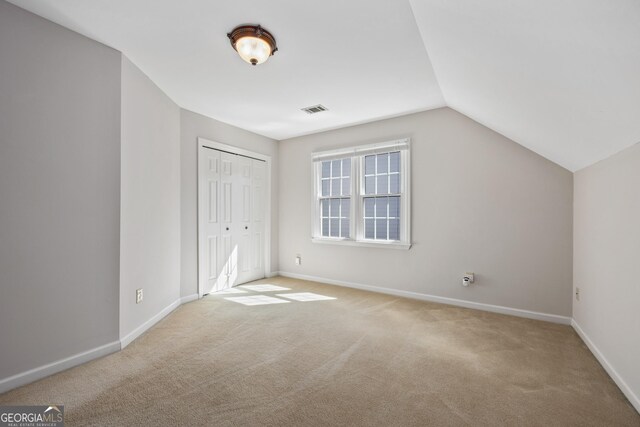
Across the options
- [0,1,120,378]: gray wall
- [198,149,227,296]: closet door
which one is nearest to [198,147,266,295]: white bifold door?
[198,149,227,296]: closet door

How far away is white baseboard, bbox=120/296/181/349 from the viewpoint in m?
2.51

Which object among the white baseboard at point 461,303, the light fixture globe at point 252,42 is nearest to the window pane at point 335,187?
the white baseboard at point 461,303

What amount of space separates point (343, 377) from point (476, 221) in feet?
8.31

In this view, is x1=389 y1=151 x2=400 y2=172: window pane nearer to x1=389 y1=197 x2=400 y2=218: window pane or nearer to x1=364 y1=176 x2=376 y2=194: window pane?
x1=364 y1=176 x2=376 y2=194: window pane

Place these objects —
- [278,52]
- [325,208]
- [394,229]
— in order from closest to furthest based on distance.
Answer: [278,52] < [394,229] < [325,208]

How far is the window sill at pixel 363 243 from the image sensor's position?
3.95 m

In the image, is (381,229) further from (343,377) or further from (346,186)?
(343,377)

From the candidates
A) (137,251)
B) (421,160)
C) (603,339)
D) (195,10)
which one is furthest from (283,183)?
(603,339)

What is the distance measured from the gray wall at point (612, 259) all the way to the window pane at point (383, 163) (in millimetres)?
2140

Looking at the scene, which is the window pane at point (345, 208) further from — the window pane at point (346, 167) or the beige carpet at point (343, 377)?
the beige carpet at point (343, 377)

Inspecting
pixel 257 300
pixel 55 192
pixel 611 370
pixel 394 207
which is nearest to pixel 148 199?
pixel 55 192

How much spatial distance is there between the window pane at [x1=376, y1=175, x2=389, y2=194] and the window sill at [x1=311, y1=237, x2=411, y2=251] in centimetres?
78

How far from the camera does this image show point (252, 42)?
7.02ft

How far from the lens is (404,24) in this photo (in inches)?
80.3
